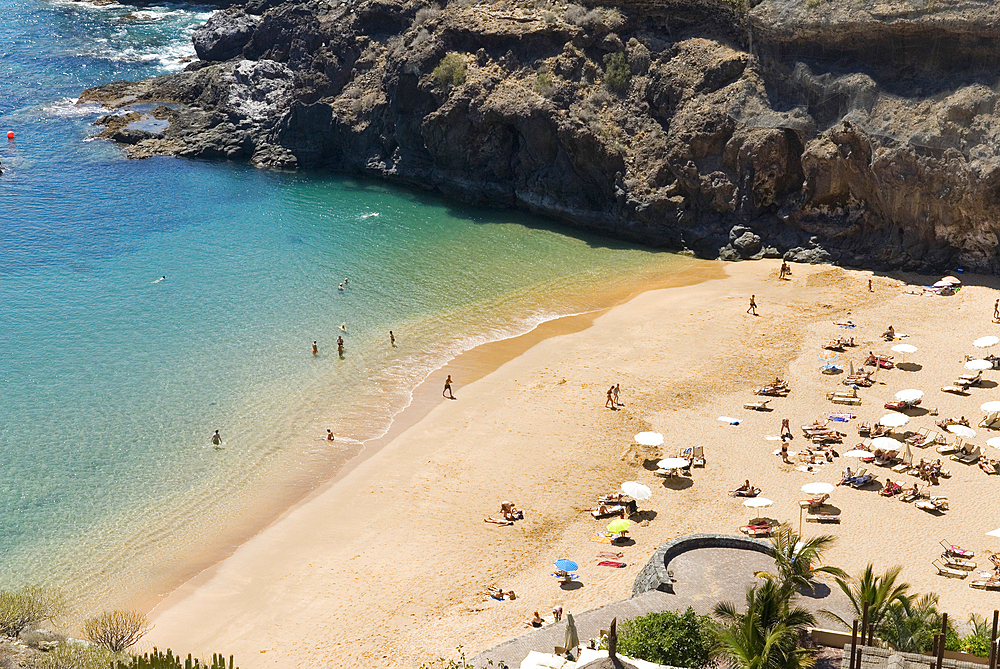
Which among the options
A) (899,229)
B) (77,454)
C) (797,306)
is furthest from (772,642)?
(899,229)

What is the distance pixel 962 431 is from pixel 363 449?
1940 cm

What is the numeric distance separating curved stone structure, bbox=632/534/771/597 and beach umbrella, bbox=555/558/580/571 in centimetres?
169

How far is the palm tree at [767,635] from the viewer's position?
17.4 metres

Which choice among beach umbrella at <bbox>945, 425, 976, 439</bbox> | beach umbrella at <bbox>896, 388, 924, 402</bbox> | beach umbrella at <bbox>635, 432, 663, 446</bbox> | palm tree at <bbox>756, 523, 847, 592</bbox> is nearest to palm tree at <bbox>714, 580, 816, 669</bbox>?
palm tree at <bbox>756, 523, 847, 592</bbox>

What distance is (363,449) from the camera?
34.7 metres

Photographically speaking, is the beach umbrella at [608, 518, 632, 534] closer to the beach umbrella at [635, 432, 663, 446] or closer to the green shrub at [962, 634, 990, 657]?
the beach umbrella at [635, 432, 663, 446]

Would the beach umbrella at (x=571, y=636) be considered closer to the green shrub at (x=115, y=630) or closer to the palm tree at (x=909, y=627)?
the palm tree at (x=909, y=627)

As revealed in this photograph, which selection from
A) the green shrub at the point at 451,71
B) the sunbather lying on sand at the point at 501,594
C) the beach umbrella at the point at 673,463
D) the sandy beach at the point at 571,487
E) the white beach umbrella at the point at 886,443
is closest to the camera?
the sandy beach at the point at 571,487

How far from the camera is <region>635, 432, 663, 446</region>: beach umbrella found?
3178cm

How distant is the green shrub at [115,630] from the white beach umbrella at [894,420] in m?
22.6

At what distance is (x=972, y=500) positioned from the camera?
→ 93.5 ft

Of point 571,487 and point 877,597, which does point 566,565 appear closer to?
point 571,487

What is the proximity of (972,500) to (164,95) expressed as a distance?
6250cm

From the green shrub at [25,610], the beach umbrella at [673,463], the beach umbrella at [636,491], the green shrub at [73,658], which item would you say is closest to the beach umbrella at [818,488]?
the beach umbrella at [673,463]
